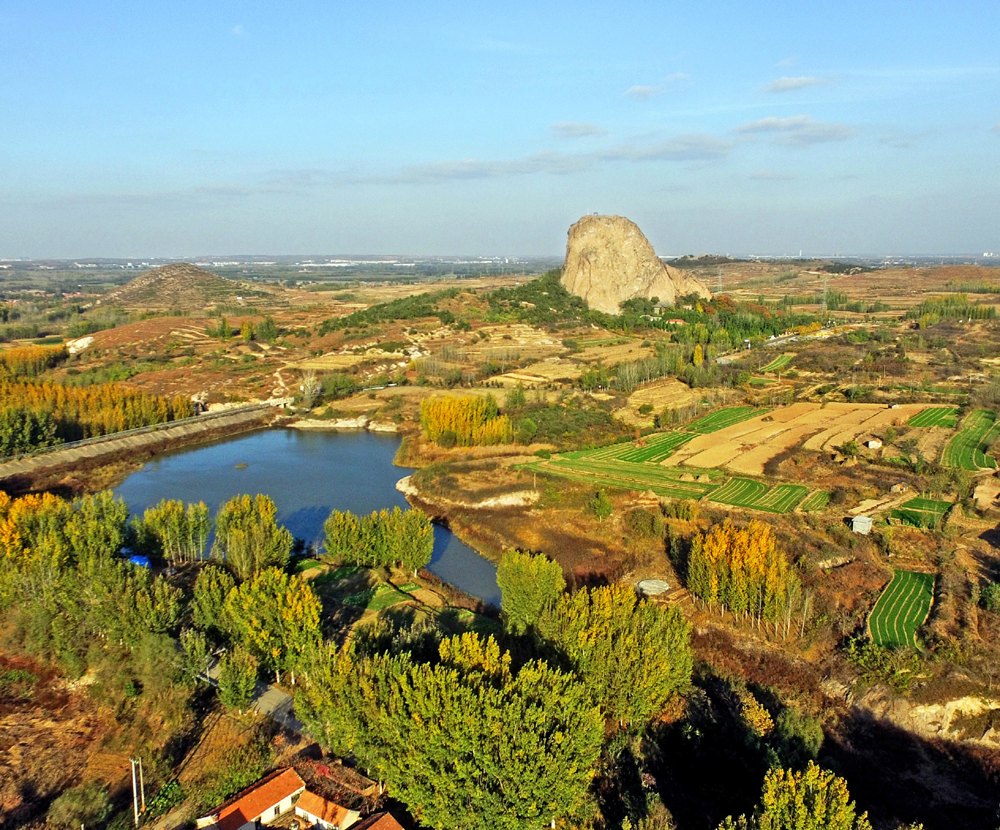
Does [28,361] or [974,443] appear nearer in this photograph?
[974,443]

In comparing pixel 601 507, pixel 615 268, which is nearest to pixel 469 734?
pixel 601 507

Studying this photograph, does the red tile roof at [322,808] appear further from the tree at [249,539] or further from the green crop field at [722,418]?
the green crop field at [722,418]

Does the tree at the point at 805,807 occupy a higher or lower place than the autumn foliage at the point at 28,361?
lower

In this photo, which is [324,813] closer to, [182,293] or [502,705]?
[502,705]

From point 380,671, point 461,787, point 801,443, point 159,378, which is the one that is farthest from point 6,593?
point 159,378

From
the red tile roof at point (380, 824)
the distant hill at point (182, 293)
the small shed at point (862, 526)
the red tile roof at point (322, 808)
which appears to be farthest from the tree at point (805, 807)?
the distant hill at point (182, 293)

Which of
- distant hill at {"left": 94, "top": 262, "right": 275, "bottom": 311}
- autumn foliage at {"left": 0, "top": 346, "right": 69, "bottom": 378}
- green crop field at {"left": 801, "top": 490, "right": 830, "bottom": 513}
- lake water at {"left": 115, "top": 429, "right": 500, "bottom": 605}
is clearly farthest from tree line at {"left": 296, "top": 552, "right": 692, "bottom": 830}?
distant hill at {"left": 94, "top": 262, "right": 275, "bottom": 311}
